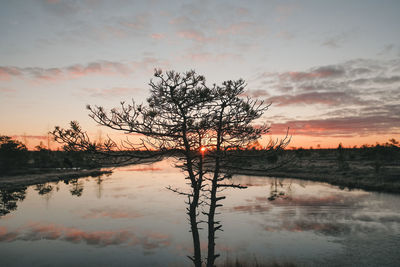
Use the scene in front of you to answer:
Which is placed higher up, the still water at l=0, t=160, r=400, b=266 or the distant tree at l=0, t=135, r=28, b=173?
the distant tree at l=0, t=135, r=28, b=173

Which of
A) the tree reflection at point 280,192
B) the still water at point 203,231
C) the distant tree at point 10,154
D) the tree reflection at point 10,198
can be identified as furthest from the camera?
the distant tree at point 10,154

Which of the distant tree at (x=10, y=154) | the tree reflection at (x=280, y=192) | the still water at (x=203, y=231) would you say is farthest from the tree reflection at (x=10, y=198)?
the tree reflection at (x=280, y=192)

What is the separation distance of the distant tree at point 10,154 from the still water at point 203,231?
152 ft

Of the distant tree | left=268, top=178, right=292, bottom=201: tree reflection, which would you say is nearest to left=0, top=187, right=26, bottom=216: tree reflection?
the distant tree

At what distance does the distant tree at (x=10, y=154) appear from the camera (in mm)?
72125

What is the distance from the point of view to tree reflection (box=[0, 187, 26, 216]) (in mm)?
31739

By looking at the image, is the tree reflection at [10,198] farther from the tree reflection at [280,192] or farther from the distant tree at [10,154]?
the tree reflection at [280,192]

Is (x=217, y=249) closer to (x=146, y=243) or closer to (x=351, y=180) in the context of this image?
(x=146, y=243)

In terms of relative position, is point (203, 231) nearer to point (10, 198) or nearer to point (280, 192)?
point (280, 192)

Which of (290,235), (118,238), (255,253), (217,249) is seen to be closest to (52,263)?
(118,238)

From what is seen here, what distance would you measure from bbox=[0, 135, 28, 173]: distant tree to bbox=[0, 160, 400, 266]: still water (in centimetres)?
4642

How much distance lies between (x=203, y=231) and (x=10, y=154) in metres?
73.0

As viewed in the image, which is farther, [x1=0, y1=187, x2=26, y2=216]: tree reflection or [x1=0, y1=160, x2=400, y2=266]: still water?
[x1=0, y1=187, x2=26, y2=216]: tree reflection

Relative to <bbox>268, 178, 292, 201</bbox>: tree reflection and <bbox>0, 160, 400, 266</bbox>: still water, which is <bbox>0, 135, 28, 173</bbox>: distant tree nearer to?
<bbox>0, 160, 400, 266</bbox>: still water
